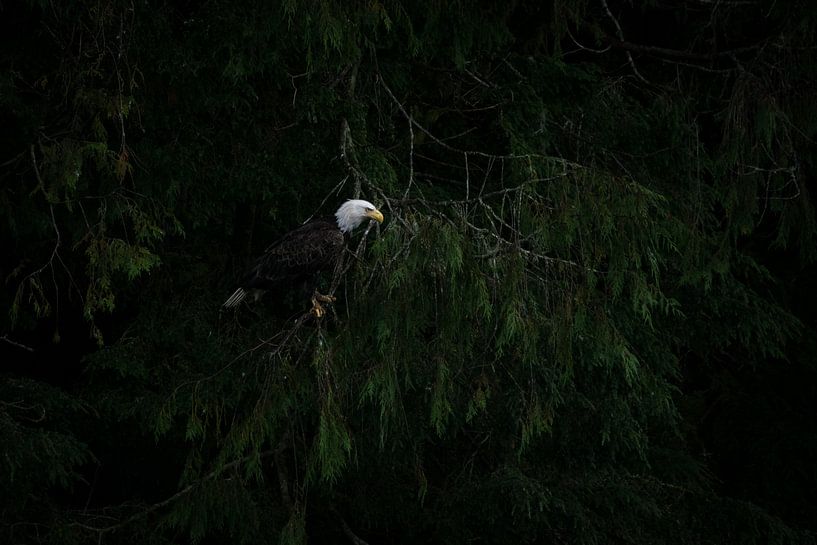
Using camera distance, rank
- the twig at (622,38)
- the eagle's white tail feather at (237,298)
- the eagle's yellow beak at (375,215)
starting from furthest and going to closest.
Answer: the twig at (622,38)
the eagle's white tail feather at (237,298)
the eagle's yellow beak at (375,215)

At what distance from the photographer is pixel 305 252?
A: 616 cm

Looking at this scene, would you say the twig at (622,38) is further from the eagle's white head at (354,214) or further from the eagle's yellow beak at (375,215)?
the eagle's yellow beak at (375,215)

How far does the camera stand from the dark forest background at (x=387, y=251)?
4793mm

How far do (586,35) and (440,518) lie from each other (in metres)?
3.67

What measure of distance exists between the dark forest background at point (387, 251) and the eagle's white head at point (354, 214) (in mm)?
149

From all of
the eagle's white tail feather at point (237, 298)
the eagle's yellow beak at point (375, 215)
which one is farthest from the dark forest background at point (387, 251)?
the eagle's white tail feather at point (237, 298)

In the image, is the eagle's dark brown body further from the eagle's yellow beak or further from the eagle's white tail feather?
the eagle's yellow beak

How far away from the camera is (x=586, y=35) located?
340 inches

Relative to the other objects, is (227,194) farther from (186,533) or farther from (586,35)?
(586,35)

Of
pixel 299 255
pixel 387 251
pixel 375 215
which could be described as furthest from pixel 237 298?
pixel 387 251


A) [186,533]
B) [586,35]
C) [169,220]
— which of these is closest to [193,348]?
[169,220]

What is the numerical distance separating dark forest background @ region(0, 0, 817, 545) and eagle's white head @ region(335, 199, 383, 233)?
0.15 metres

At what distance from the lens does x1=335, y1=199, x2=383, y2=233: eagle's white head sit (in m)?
5.83

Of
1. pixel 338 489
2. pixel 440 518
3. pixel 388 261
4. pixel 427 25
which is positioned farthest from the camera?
pixel 338 489
